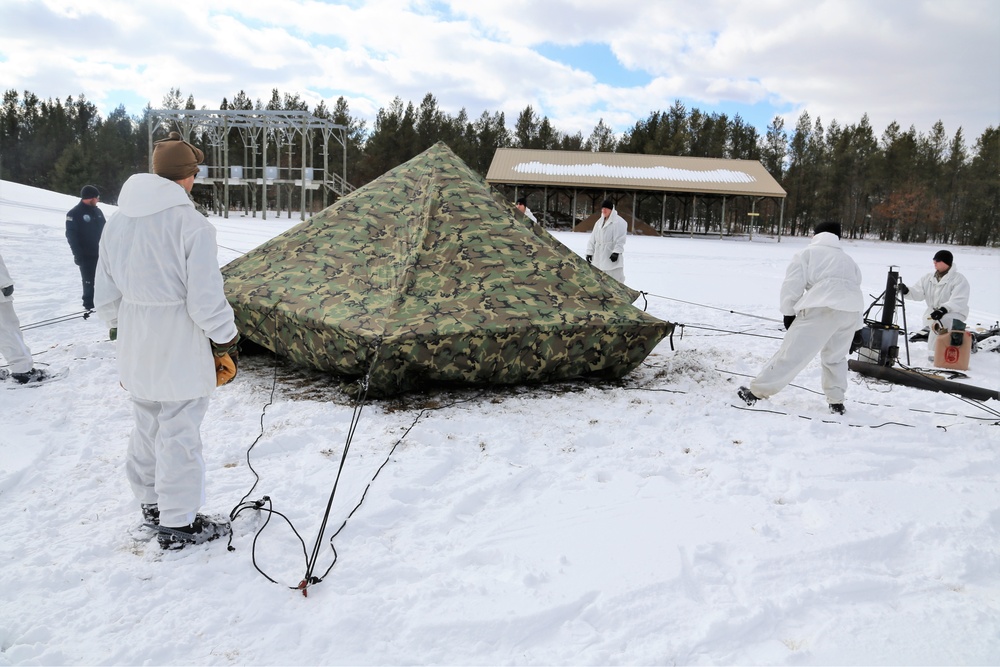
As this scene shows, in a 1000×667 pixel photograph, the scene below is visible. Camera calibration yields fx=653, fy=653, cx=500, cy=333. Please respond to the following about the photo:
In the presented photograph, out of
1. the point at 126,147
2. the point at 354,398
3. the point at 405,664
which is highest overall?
the point at 126,147

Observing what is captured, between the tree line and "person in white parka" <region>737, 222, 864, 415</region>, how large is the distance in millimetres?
37665

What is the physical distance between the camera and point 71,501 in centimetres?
310

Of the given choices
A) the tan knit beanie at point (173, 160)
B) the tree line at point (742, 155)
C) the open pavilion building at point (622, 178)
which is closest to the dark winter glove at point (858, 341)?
the tan knit beanie at point (173, 160)

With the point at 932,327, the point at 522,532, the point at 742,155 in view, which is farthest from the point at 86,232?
the point at 742,155

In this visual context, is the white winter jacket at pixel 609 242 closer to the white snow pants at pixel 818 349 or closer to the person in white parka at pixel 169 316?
the white snow pants at pixel 818 349

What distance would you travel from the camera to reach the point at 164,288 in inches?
102

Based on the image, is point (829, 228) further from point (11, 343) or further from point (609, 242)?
point (11, 343)

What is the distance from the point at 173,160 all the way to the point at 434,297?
2.30 meters

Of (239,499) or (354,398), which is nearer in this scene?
(239,499)

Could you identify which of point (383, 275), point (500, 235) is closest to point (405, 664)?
point (383, 275)

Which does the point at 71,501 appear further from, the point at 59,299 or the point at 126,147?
the point at 126,147

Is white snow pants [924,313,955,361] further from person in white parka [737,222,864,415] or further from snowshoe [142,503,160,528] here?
snowshoe [142,503,160,528]

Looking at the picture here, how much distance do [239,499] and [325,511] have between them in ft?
1.52

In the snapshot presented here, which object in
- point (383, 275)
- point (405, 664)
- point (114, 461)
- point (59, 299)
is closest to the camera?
point (405, 664)
